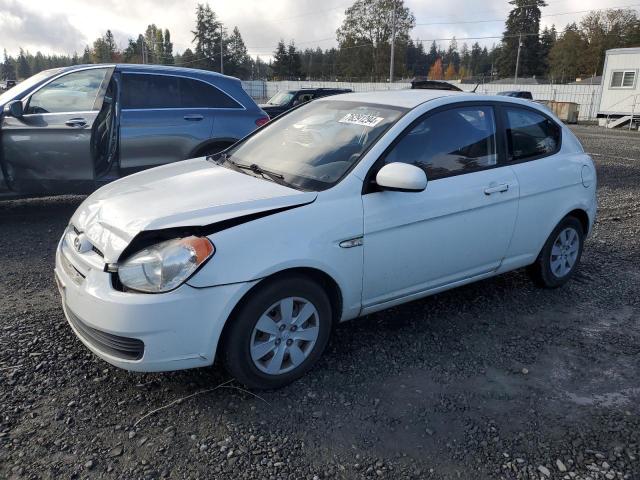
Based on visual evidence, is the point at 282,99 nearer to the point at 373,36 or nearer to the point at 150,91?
the point at 150,91

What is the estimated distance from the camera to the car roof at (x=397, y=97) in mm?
3752

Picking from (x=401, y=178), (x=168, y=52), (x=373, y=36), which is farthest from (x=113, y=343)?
(x=168, y=52)

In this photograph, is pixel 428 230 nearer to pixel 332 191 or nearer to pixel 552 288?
pixel 332 191

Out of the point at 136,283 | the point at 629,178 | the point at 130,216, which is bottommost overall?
the point at 629,178

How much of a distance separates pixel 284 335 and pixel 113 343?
90 centimetres

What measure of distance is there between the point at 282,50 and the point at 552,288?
86394 mm

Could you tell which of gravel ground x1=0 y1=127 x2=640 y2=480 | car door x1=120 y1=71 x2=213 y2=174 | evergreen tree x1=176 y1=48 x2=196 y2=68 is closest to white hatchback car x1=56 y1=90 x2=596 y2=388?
gravel ground x1=0 y1=127 x2=640 y2=480

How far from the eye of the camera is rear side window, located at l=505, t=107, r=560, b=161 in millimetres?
4125

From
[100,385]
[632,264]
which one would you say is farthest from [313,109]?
[632,264]

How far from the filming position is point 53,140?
5875 millimetres

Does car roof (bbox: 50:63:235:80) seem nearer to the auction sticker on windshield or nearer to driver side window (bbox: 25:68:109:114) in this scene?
driver side window (bbox: 25:68:109:114)

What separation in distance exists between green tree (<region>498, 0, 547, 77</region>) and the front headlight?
277 ft

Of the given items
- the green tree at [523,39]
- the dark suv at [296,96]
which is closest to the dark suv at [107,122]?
the dark suv at [296,96]

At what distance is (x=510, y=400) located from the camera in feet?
10.0
